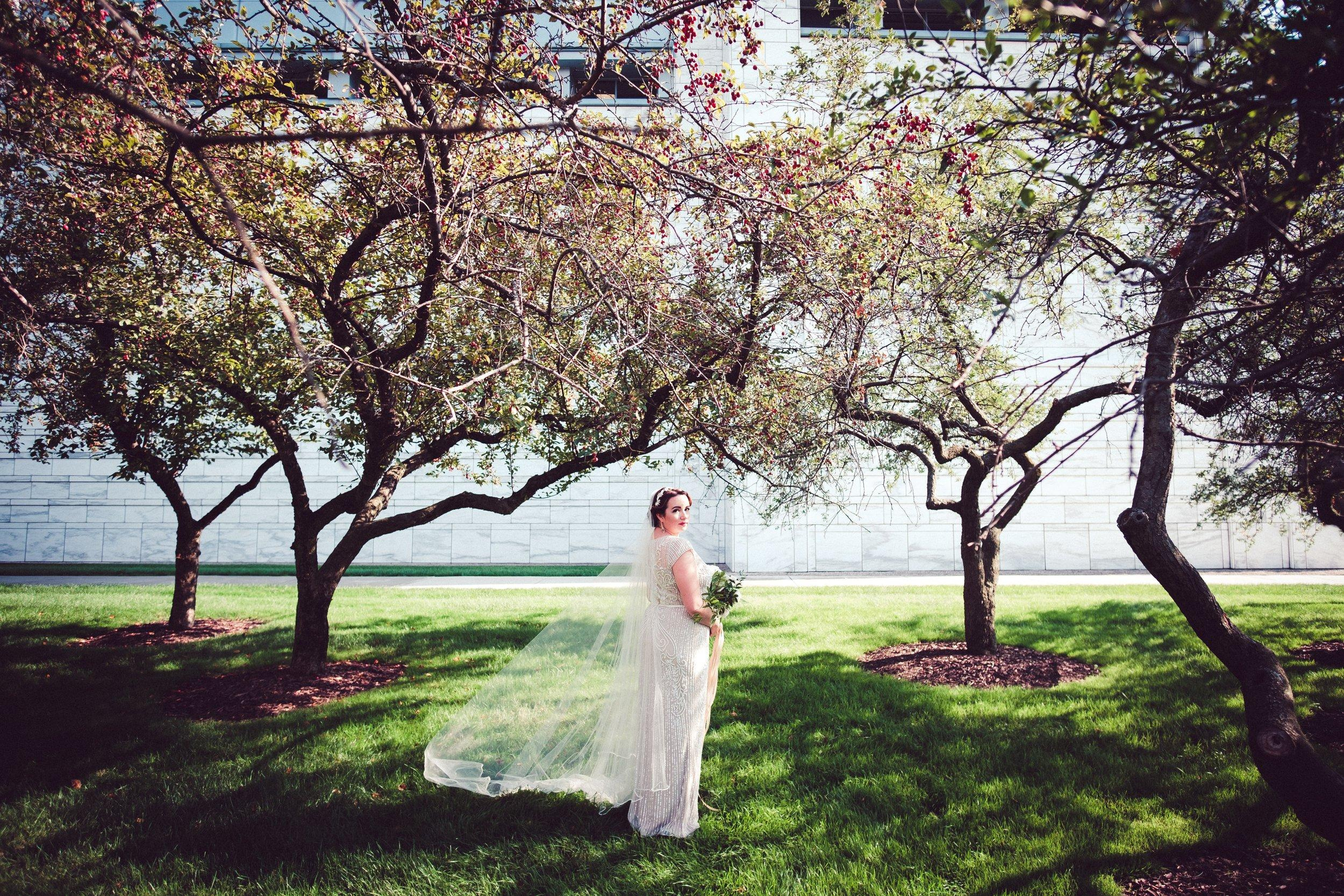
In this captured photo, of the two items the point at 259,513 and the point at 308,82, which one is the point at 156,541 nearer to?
the point at 259,513

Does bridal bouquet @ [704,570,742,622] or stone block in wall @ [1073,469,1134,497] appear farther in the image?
stone block in wall @ [1073,469,1134,497]

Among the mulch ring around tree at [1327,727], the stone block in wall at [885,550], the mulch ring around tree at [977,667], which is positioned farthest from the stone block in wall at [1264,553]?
the mulch ring around tree at [1327,727]

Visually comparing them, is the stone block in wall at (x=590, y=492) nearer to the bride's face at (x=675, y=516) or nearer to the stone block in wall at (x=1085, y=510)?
the stone block in wall at (x=1085, y=510)

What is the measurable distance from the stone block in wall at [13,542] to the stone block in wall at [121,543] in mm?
2139

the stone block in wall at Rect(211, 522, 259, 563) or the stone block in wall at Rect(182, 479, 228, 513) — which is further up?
the stone block in wall at Rect(182, 479, 228, 513)

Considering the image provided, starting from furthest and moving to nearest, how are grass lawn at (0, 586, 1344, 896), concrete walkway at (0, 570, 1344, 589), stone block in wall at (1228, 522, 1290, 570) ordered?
stone block in wall at (1228, 522, 1290, 570) → concrete walkway at (0, 570, 1344, 589) → grass lawn at (0, 586, 1344, 896)

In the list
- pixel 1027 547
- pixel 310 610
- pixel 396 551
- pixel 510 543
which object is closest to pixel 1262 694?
pixel 310 610

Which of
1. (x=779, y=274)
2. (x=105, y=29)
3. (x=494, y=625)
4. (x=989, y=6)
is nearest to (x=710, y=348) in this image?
(x=779, y=274)

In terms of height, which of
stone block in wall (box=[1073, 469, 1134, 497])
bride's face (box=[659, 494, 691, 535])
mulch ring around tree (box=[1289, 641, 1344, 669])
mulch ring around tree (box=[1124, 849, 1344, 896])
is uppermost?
stone block in wall (box=[1073, 469, 1134, 497])

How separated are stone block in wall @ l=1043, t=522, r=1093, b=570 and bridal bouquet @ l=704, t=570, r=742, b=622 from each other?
16.8 m

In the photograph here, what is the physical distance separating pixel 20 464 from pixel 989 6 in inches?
1046

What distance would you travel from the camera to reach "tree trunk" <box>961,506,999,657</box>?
8.20m

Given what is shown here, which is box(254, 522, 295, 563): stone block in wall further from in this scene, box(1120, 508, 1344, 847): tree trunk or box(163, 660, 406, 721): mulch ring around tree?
box(1120, 508, 1344, 847): tree trunk

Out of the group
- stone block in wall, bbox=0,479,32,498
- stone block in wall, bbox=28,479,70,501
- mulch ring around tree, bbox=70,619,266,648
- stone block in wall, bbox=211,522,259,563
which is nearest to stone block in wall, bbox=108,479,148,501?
stone block in wall, bbox=28,479,70,501
